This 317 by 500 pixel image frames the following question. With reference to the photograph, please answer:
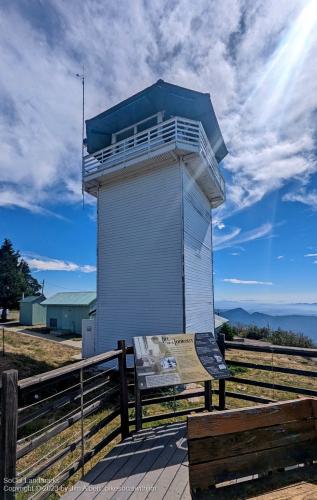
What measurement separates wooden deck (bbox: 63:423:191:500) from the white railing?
8866 millimetres

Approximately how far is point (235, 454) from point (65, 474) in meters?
2.28

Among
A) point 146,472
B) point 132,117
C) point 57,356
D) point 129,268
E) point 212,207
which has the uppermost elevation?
point 132,117

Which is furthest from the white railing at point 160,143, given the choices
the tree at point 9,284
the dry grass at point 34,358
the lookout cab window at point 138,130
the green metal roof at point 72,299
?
the tree at point 9,284

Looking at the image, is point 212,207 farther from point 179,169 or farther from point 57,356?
point 57,356

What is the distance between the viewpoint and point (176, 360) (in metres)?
4.39

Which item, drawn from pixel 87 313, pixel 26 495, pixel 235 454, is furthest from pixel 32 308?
pixel 235 454

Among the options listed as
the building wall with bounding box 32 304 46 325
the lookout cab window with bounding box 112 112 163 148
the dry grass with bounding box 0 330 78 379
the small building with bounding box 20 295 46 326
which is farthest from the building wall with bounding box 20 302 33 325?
the lookout cab window with bounding box 112 112 163 148

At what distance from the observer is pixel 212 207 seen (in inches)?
593

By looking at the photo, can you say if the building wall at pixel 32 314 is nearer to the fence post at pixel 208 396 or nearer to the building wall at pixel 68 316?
the building wall at pixel 68 316

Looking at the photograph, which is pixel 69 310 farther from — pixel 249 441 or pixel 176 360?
pixel 249 441

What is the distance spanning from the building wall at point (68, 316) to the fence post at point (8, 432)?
21.4 meters

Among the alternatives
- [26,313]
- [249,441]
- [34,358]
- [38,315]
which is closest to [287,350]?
[249,441]

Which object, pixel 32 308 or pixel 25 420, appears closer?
pixel 25 420

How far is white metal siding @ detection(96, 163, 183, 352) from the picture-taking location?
9836 millimetres
